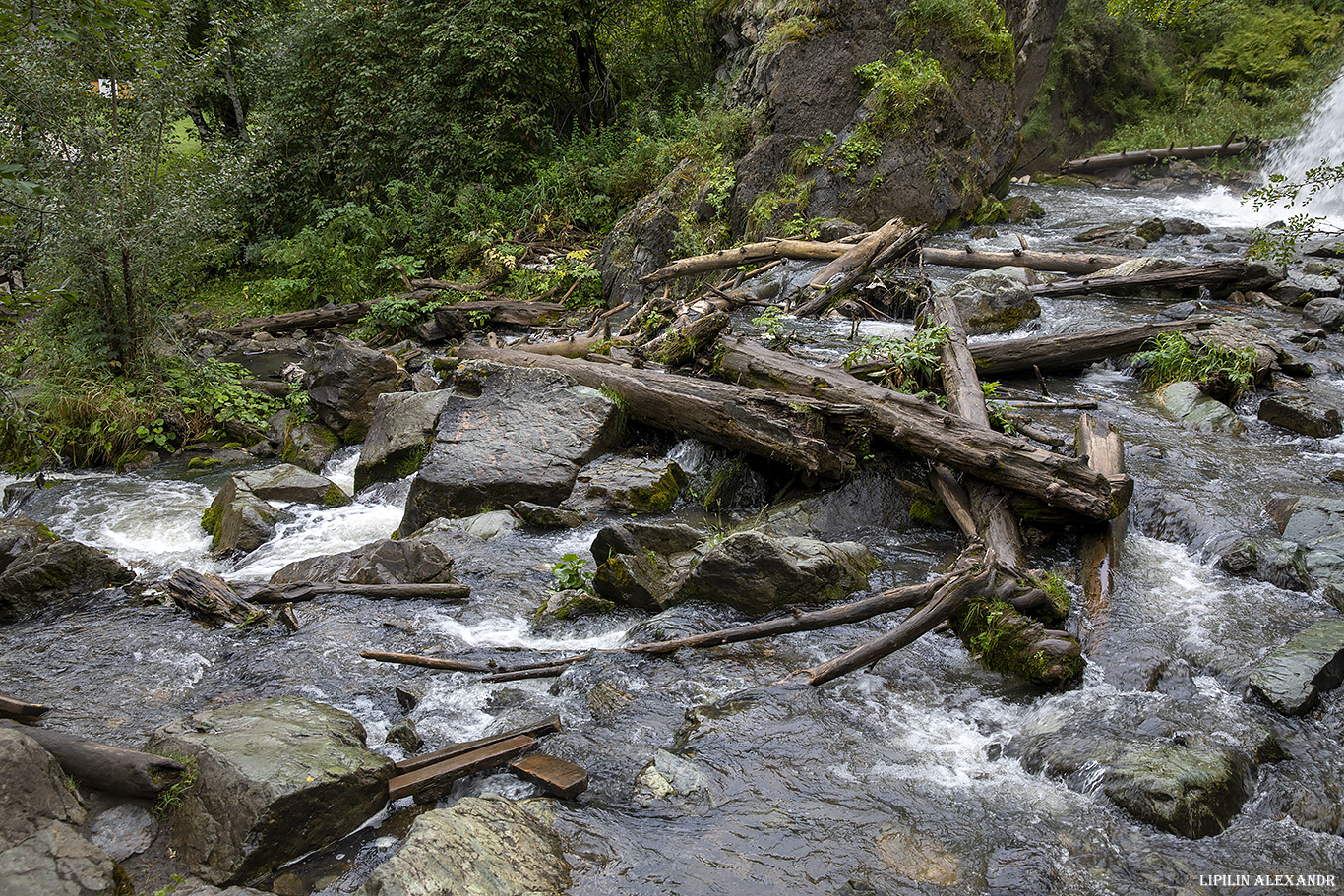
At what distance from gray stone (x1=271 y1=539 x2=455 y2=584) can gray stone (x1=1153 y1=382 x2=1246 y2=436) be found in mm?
7008

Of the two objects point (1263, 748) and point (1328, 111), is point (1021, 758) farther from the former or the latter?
point (1328, 111)

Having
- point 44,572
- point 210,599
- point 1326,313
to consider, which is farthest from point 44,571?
point 1326,313

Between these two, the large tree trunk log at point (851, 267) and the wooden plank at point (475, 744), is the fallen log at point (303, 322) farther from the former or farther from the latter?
the wooden plank at point (475, 744)

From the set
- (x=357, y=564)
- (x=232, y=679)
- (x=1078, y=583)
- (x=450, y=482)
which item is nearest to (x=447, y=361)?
(x=450, y=482)

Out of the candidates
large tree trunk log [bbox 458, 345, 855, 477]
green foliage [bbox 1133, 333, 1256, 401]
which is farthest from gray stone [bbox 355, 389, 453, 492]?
green foliage [bbox 1133, 333, 1256, 401]

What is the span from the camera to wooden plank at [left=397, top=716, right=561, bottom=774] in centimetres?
380

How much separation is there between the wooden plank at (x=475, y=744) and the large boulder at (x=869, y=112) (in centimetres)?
1115

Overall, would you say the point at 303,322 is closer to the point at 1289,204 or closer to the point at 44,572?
the point at 44,572

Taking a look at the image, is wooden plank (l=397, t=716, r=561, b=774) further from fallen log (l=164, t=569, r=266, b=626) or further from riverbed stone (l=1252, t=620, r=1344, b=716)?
riverbed stone (l=1252, t=620, r=1344, b=716)

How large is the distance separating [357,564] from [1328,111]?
29814mm

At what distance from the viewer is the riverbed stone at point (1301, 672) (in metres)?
4.01

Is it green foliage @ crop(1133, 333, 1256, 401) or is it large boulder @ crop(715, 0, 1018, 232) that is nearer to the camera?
green foliage @ crop(1133, 333, 1256, 401)

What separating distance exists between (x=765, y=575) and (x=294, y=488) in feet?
17.3

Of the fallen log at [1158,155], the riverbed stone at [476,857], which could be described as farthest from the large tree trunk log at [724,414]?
the fallen log at [1158,155]
